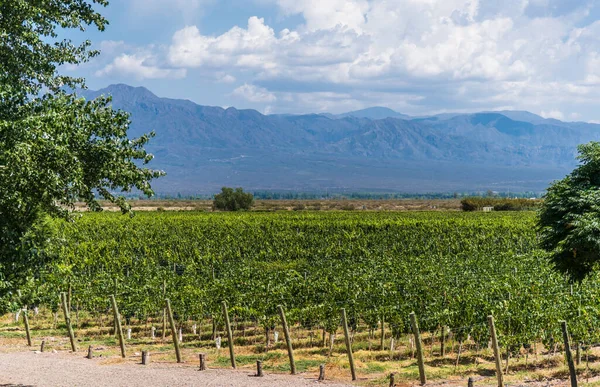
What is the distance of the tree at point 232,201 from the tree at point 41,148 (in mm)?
98190

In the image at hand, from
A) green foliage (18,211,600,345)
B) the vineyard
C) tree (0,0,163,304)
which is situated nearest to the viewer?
tree (0,0,163,304)

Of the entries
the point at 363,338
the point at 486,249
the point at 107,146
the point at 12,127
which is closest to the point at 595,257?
the point at 363,338

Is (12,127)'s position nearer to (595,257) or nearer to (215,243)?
(595,257)

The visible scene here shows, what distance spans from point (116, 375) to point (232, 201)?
99.3 meters

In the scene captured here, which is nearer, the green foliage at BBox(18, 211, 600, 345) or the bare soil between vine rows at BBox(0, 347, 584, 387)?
the bare soil between vine rows at BBox(0, 347, 584, 387)

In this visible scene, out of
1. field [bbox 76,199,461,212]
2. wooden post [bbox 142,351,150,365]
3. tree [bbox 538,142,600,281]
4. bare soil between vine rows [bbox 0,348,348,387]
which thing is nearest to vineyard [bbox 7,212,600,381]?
bare soil between vine rows [bbox 0,348,348,387]

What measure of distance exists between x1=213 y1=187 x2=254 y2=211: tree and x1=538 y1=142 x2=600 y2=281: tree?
325ft

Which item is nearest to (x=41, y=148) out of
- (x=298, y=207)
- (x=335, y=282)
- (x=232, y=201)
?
(x=335, y=282)

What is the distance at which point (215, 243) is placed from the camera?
45.8 m

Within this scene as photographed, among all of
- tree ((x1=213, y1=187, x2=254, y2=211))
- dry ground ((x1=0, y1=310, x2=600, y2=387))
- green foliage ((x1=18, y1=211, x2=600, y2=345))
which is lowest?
dry ground ((x1=0, y1=310, x2=600, y2=387))

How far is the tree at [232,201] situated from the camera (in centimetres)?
11481

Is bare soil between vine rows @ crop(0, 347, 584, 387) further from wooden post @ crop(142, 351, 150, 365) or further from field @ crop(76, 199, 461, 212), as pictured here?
field @ crop(76, 199, 461, 212)

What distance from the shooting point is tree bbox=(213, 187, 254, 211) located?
114812 millimetres

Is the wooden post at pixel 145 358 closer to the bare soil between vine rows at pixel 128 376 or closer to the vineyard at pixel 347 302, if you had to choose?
the bare soil between vine rows at pixel 128 376
